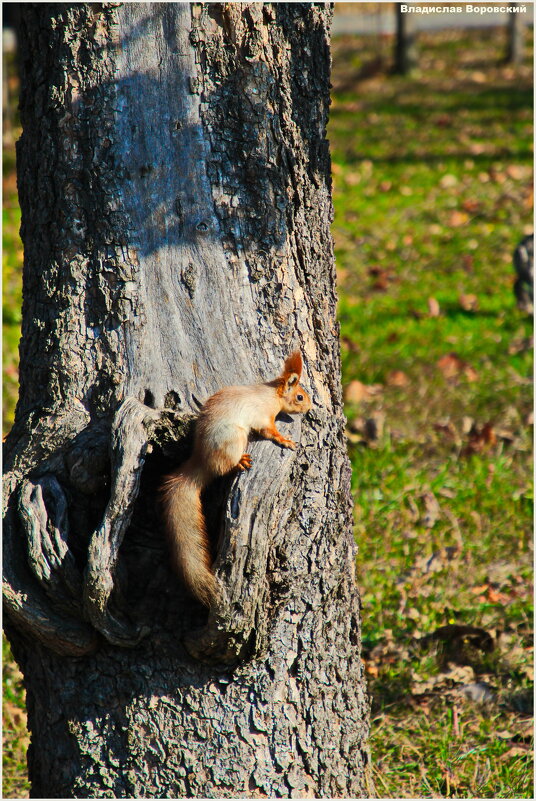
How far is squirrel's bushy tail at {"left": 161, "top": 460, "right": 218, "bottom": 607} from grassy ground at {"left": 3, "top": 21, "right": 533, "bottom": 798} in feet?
4.19

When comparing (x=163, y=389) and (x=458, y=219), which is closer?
(x=163, y=389)

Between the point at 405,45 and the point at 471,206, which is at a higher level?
the point at 405,45

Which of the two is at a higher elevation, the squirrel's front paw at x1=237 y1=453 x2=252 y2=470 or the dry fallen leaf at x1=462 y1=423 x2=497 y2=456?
the squirrel's front paw at x1=237 y1=453 x2=252 y2=470

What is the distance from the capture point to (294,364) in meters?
2.29

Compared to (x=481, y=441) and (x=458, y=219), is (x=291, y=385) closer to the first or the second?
(x=481, y=441)

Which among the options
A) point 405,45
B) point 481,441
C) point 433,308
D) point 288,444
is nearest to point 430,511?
point 481,441

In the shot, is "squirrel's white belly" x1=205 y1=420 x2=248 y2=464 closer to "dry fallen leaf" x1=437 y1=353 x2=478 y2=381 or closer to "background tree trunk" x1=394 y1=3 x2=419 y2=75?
"dry fallen leaf" x1=437 y1=353 x2=478 y2=381

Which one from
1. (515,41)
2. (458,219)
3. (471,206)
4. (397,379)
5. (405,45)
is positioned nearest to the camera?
(397,379)

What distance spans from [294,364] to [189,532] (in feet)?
1.84

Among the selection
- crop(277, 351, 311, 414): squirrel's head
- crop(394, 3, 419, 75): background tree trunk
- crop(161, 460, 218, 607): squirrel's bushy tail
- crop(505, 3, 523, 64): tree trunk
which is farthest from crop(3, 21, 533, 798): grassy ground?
crop(394, 3, 419, 75): background tree trunk

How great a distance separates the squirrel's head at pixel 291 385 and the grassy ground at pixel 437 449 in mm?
1510

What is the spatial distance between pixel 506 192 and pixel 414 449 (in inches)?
195

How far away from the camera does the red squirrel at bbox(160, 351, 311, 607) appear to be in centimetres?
217

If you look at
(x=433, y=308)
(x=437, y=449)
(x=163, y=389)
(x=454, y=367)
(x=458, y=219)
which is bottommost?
(x=437, y=449)
